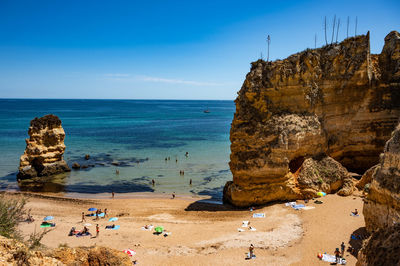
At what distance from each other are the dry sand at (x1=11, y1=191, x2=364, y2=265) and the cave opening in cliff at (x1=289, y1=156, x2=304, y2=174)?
3.45 meters

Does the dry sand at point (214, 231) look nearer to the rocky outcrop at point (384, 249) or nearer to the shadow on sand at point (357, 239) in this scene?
the shadow on sand at point (357, 239)

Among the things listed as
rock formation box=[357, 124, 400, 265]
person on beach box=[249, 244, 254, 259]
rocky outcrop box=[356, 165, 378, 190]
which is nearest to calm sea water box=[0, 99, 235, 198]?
rocky outcrop box=[356, 165, 378, 190]

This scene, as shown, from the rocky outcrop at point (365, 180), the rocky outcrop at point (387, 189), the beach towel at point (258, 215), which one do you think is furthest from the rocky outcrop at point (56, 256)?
the rocky outcrop at point (365, 180)

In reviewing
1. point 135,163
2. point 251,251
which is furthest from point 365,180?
point 135,163

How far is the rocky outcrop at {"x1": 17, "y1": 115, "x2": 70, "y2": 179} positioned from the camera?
3453 centimetres

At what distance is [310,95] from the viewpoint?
24.0 meters

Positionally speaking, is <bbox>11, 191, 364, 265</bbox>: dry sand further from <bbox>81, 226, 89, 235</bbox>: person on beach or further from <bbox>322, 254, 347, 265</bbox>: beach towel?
<bbox>81, 226, 89, 235</bbox>: person on beach

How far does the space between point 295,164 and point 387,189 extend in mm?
12169

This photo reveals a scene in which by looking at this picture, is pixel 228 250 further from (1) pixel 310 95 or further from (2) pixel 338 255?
(1) pixel 310 95

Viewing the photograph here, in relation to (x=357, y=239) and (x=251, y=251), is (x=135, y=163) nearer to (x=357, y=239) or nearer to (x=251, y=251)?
(x=251, y=251)

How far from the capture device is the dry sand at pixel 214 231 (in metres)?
15.6

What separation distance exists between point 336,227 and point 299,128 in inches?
327

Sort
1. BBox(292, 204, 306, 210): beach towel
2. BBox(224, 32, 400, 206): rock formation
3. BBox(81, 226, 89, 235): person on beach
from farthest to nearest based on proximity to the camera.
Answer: BBox(224, 32, 400, 206): rock formation
BBox(292, 204, 306, 210): beach towel
BBox(81, 226, 89, 235): person on beach

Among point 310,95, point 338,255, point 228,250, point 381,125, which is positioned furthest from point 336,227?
point 381,125
